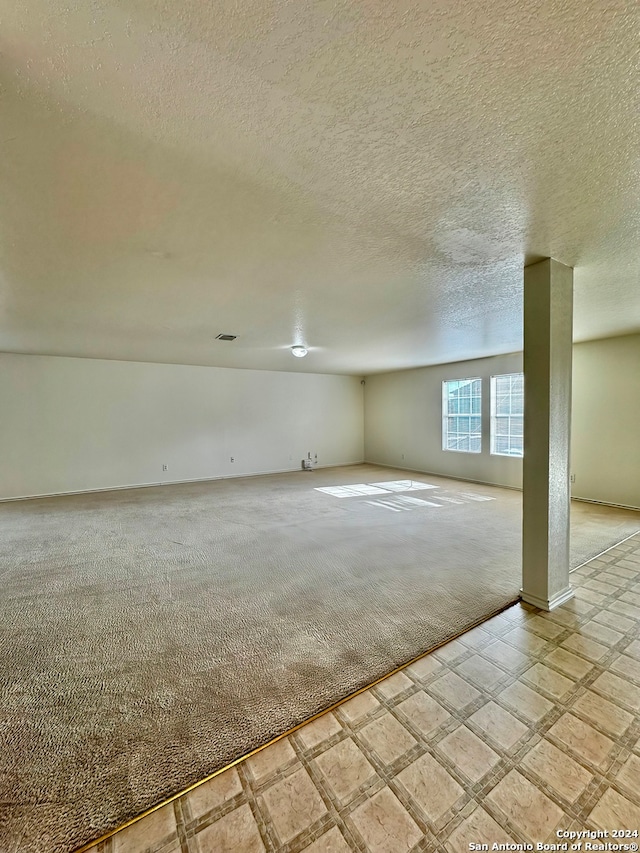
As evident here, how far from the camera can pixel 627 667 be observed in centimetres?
192

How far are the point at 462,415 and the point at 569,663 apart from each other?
18.9 feet

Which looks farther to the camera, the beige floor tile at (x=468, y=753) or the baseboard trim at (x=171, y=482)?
the baseboard trim at (x=171, y=482)

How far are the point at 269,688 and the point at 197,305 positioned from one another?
10.1 ft

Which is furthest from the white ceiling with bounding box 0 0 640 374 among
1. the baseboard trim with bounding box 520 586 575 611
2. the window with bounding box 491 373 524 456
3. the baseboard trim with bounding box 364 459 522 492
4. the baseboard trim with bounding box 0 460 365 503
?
the baseboard trim with bounding box 0 460 365 503

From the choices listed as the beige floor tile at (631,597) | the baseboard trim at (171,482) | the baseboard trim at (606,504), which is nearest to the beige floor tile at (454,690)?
the beige floor tile at (631,597)

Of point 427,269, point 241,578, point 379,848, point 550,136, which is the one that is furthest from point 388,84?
point 241,578

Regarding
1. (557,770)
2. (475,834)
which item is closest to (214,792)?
(475,834)

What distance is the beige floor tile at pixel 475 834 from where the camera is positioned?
3.67ft

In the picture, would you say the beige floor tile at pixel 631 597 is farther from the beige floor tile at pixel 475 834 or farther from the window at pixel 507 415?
the window at pixel 507 415

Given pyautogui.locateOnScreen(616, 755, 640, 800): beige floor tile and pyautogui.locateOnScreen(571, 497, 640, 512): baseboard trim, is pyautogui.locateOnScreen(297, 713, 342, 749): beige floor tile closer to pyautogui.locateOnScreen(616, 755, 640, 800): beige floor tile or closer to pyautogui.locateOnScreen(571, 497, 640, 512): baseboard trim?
pyautogui.locateOnScreen(616, 755, 640, 800): beige floor tile

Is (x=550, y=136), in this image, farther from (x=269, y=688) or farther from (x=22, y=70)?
(x=269, y=688)

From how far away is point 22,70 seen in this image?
3.45ft

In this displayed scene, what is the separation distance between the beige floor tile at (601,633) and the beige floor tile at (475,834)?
56.8 inches

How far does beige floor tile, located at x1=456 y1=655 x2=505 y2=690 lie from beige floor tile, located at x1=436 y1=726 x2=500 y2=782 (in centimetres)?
33
